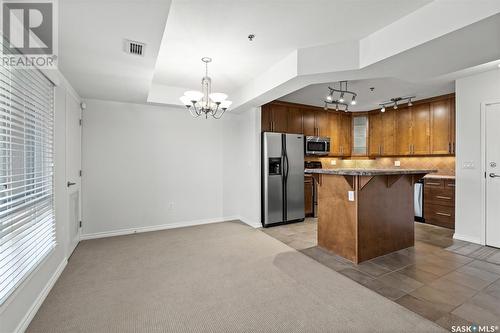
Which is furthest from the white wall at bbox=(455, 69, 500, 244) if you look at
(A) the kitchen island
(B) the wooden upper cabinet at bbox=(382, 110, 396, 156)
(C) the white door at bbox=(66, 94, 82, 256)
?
(C) the white door at bbox=(66, 94, 82, 256)

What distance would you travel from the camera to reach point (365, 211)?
2971mm

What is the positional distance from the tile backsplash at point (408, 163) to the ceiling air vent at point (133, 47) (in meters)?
4.36

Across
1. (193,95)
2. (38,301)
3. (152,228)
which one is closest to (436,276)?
(193,95)

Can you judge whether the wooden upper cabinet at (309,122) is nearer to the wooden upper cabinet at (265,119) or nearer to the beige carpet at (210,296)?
the wooden upper cabinet at (265,119)

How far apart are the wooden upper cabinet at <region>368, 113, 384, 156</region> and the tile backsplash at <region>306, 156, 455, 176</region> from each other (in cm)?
39

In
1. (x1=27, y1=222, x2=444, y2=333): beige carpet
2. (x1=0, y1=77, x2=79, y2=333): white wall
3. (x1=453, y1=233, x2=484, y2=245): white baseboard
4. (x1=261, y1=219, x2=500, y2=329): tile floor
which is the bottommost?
(x1=27, y1=222, x2=444, y2=333): beige carpet

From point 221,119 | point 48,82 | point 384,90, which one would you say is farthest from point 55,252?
point 384,90

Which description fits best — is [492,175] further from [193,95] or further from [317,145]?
[193,95]

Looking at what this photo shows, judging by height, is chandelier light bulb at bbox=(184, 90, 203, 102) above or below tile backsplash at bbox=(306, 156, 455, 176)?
above

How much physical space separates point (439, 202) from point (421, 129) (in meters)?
1.58

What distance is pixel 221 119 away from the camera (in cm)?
502

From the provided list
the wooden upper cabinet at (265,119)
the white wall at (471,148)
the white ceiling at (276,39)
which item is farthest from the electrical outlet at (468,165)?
the wooden upper cabinet at (265,119)

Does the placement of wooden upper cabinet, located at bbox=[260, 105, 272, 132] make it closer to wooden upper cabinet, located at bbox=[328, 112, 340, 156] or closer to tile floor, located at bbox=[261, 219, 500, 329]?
wooden upper cabinet, located at bbox=[328, 112, 340, 156]

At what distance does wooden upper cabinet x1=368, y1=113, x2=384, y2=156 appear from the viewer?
5852 mm
